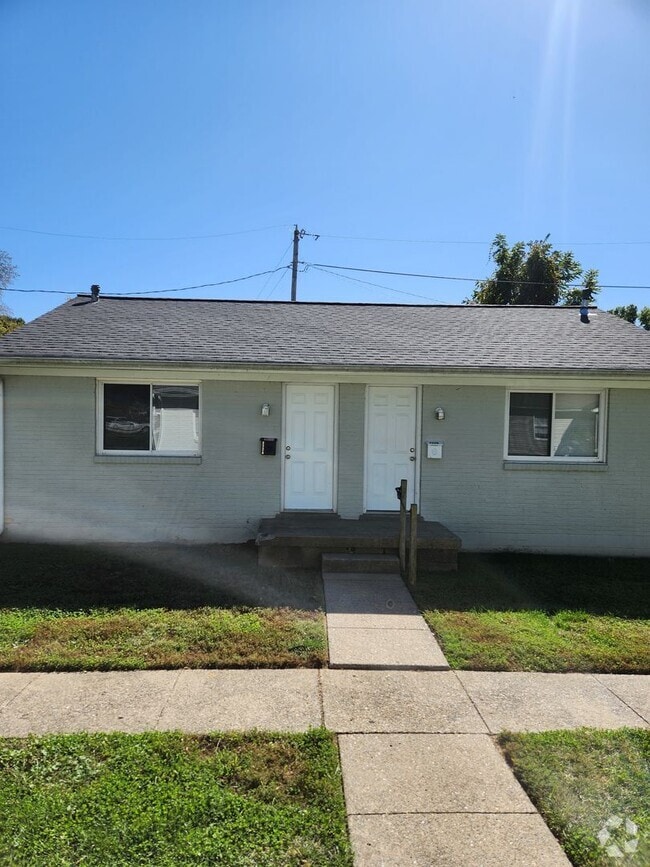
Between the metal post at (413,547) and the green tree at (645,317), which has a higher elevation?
the green tree at (645,317)

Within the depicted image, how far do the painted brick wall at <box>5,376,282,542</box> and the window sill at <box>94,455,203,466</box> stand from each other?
0.04 metres

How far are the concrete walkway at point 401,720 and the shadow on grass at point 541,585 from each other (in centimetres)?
156

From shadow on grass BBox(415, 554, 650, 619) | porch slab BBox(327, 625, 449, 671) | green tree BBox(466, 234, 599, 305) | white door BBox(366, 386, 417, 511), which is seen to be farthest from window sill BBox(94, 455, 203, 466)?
green tree BBox(466, 234, 599, 305)

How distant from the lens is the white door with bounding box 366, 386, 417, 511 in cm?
813

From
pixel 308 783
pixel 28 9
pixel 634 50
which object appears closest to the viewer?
pixel 308 783

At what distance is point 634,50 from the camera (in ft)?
19.8

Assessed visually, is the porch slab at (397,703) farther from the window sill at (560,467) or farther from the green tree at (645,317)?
the green tree at (645,317)

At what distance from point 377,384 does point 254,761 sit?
5.73 m

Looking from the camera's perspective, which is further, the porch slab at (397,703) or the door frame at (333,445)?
the door frame at (333,445)

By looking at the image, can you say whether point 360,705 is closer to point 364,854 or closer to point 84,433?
point 364,854

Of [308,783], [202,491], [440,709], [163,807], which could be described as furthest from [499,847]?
[202,491]

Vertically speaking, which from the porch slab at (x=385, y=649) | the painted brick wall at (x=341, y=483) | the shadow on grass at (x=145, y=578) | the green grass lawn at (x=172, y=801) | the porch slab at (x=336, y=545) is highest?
the painted brick wall at (x=341, y=483)

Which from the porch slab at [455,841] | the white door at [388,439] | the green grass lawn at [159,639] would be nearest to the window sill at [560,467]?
the white door at [388,439]

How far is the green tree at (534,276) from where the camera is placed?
23.4 m
